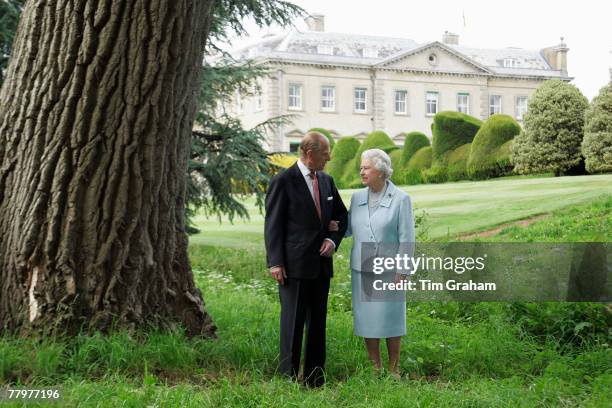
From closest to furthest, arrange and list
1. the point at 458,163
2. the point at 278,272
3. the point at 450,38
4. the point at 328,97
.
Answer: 1. the point at 278,272
2. the point at 458,163
3. the point at 450,38
4. the point at 328,97

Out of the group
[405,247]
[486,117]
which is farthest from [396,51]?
[405,247]

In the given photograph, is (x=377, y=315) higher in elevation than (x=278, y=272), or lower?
lower

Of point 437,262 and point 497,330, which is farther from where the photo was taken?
point 437,262

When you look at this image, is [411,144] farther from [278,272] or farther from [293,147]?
[278,272]

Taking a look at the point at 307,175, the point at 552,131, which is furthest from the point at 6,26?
the point at 552,131

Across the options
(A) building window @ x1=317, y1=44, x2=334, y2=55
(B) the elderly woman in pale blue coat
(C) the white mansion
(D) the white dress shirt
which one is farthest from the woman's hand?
(A) building window @ x1=317, y1=44, x2=334, y2=55

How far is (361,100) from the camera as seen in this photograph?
12742 millimetres

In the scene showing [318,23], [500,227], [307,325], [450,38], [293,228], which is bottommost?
[307,325]

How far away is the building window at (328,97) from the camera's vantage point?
1234cm

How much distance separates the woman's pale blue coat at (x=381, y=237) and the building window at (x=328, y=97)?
7421 millimetres

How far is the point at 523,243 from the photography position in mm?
9297

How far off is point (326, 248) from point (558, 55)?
7.63m

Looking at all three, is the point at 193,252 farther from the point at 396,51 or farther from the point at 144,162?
the point at 144,162

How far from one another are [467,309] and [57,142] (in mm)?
3962
